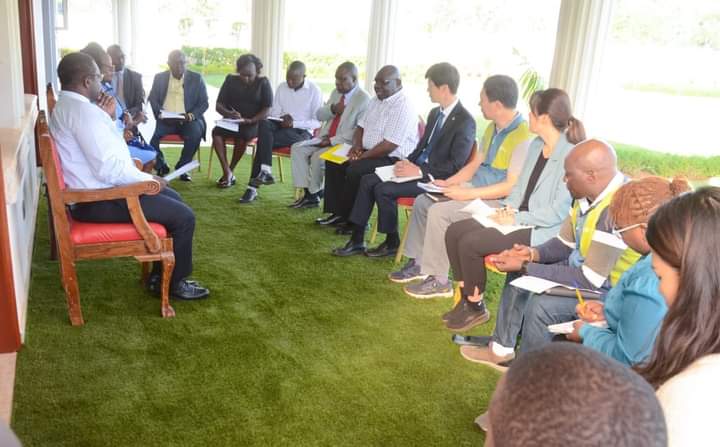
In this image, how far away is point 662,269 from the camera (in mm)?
1583

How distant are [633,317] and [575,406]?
1.44 metres

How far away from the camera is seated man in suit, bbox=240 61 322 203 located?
627 cm

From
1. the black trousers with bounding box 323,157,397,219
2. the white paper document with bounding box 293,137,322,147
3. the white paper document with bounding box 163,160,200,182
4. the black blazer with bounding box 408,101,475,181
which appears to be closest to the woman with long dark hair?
the white paper document with bounding box 293,137,322,147

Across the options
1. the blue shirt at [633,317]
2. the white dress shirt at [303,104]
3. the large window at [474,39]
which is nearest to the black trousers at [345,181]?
the large window at [474,39]

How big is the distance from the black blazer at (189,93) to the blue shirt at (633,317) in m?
5.37

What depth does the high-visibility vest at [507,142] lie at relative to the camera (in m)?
3.88

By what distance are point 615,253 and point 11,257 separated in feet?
8.84

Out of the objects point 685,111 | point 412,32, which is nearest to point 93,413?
point 685,111

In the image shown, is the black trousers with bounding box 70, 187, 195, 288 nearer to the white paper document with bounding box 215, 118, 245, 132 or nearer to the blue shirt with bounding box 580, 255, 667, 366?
the blue shirt with bounding box 580, 255, 667, 366

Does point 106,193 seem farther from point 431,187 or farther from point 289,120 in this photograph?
point 289,120

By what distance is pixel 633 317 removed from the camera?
205 centimetres

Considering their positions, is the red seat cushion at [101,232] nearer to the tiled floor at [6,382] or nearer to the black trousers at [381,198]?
the tiled floor at [6,382]

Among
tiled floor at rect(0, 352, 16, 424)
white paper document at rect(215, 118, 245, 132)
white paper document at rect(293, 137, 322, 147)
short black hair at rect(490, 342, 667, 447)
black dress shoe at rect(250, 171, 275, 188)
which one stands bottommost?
tiled floor at rect(0, 352, 16, 424)

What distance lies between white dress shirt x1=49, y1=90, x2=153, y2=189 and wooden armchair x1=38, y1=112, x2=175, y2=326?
0.21ft
